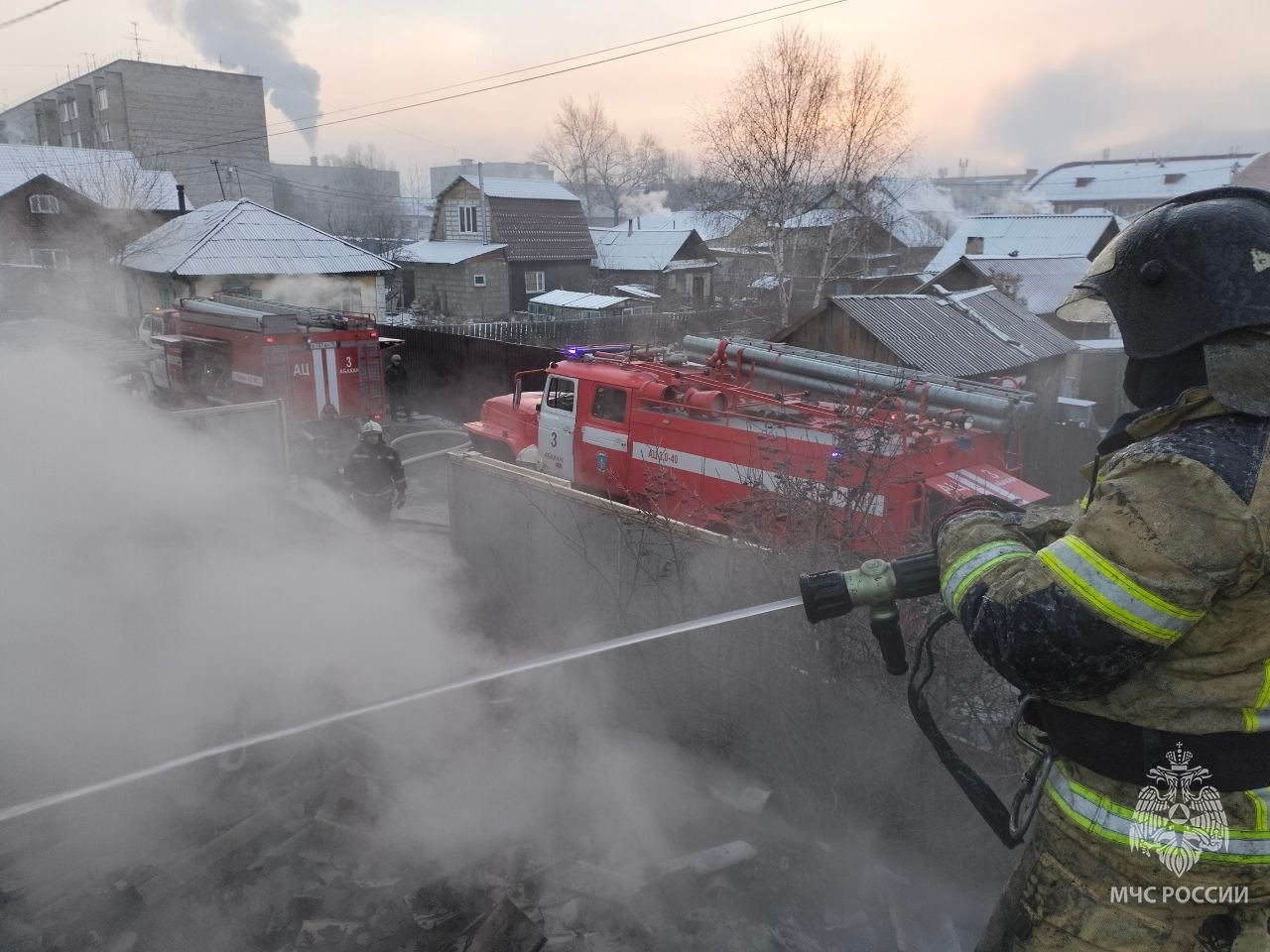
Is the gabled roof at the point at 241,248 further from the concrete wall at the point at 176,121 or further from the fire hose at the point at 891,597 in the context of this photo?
the concrete wall at the point at 176,121

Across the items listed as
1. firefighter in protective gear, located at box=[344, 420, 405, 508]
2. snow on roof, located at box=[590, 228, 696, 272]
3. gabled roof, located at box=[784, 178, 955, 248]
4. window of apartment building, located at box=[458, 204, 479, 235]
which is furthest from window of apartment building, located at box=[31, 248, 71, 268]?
snow on roof, located at box=[590, 228, 696, 272]

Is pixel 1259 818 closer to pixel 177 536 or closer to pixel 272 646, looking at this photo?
pixel 272 646

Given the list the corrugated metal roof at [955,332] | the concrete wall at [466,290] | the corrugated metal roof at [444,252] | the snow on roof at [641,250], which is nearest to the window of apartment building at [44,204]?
the corrugated metal roof at [444,252]

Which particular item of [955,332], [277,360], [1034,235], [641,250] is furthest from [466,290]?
[955,332]

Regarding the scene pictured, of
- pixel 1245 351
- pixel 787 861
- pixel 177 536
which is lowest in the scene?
pixel 787 861

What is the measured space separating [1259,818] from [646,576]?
13.0 feet

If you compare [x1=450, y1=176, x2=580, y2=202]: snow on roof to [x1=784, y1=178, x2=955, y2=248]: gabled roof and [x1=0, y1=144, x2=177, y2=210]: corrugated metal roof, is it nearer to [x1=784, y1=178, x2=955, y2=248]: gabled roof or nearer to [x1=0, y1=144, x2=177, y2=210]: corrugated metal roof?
[x1=0, y1=144, x2=177, y2=210]: corrugated metal roof

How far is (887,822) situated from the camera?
3.94 m

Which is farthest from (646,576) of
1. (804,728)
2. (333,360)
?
(333,360)

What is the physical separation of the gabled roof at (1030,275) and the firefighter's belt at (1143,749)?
61.9 ft

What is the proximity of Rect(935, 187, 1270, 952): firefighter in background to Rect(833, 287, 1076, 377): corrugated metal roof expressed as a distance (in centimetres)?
960

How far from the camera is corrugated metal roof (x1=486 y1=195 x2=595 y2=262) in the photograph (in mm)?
33031

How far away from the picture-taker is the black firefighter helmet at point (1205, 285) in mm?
1501

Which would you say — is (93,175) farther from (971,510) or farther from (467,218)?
(971,510)
